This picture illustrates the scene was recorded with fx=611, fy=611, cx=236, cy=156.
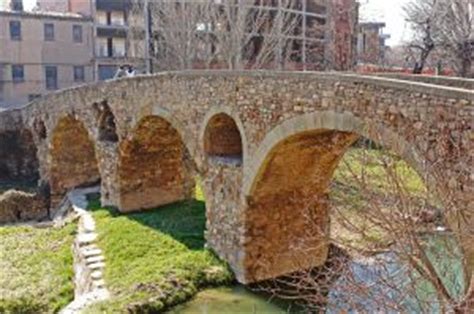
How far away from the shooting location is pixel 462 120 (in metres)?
7.69

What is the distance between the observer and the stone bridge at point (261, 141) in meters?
8.12

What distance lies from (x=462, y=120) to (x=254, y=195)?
5.60m

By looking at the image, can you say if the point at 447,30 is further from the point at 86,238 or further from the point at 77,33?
the point at 77,33

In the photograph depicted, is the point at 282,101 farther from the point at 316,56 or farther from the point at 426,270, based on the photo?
the point at 316,56

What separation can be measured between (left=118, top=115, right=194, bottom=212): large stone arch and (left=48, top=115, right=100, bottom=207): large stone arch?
5782mm

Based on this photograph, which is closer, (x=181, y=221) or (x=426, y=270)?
(x=426, y=270)

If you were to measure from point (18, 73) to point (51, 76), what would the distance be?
199 centimetres

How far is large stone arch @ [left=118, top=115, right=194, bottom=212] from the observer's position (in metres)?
17.8

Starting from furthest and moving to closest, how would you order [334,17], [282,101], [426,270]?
[334,17] → [282,101] → [426,270]

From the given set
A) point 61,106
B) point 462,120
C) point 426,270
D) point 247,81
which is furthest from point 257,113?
point 61,106

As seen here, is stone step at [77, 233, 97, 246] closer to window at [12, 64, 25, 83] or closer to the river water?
the river water

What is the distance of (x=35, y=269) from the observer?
1477cm

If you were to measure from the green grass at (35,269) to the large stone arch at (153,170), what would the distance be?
6.62 feet

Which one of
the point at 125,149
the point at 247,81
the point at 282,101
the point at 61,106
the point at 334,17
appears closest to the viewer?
the point at 282,101
